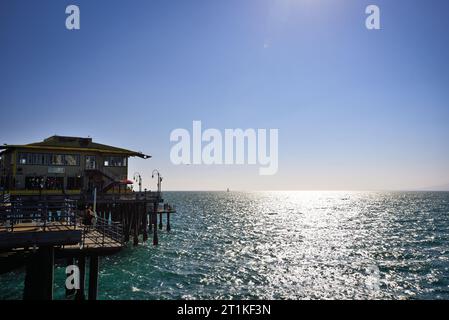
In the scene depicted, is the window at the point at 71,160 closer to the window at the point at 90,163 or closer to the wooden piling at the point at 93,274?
the window at the point at 90,163

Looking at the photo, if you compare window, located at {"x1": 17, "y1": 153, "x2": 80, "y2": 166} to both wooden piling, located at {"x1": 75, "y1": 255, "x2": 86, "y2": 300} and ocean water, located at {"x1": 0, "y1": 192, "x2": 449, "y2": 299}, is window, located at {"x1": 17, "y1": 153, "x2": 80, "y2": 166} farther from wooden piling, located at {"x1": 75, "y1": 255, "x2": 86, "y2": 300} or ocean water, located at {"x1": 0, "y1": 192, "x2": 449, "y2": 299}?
wooden piling, located at {"x1": 75, "y1": 255, "x2": 86, "y2": 300}

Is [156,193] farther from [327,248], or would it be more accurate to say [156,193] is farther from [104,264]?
[327,248]

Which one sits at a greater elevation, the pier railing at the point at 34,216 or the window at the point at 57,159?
the window at the point at 57,159

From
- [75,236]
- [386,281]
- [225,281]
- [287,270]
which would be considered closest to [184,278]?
[225,281]

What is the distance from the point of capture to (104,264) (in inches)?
1020

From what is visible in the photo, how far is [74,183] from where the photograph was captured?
1437 inches

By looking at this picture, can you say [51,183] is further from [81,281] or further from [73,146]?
[81,281]

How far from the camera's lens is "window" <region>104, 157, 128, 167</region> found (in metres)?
38.8

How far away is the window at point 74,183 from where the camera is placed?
3631 centimetres

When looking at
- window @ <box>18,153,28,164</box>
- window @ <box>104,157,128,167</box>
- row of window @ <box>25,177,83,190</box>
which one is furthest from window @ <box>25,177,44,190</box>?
window @ <box>104,157,128,167</box>

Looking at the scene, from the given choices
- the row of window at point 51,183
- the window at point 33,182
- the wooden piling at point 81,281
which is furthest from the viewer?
the row of window at point 51,183

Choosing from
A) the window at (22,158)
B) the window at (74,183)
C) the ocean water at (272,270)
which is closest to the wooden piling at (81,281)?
the ocean water at (272,270)

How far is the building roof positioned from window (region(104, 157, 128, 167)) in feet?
3.04

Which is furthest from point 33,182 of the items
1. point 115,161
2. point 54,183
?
point 115,161
